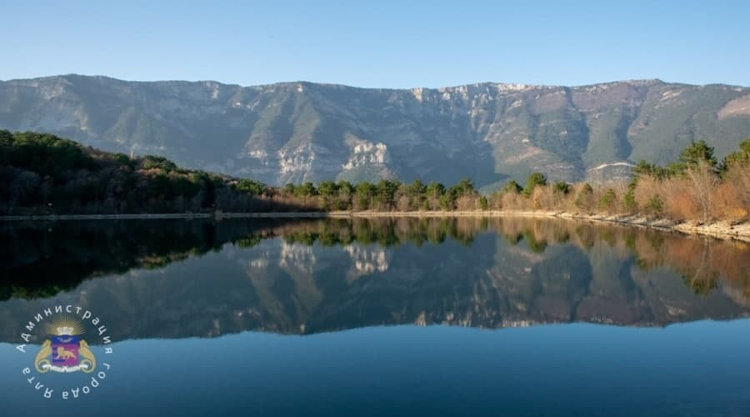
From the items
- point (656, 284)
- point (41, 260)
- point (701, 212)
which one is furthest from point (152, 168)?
point (656, 284)

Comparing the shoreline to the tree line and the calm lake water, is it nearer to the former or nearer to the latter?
the tree line

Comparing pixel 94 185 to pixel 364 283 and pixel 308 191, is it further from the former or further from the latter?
pixel 364 283

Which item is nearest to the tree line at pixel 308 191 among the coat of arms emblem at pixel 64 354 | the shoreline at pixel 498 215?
the shoreline at pixel 498 215

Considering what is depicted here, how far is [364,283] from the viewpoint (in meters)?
27.7

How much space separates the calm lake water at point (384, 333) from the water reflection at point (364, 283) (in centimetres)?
16

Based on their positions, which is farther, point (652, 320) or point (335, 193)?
point (335, 193)

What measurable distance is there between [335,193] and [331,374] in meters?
99.5

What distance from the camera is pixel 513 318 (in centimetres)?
2028

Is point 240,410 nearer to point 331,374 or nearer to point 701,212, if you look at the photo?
point 331,374

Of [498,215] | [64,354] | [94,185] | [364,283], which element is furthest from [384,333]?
[498,215]

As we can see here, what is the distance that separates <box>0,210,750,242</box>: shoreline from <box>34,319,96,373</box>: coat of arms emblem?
46.5 meters

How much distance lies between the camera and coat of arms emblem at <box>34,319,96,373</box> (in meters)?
13.9

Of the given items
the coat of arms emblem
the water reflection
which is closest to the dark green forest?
the water reflection

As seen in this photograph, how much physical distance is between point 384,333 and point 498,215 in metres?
91.8
